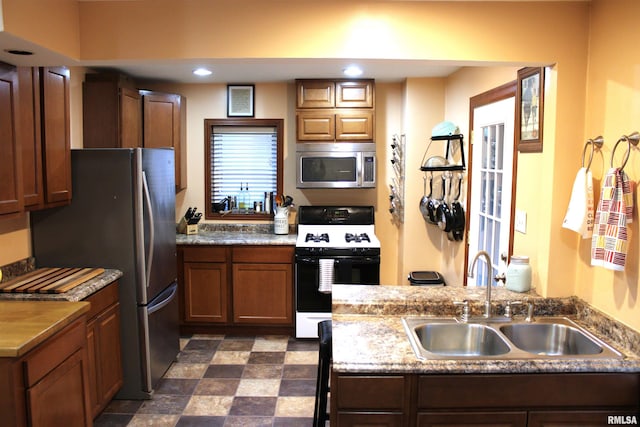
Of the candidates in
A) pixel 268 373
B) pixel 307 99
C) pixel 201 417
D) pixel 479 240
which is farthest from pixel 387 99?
pixel 201 417

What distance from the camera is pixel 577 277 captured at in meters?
2.40

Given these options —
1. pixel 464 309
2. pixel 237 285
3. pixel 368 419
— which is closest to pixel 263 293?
pixel 237 285

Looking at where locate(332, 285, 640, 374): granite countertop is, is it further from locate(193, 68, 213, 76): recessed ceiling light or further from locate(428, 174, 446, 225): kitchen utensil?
locate(193, 68, 213, 76): recessed ceiling light

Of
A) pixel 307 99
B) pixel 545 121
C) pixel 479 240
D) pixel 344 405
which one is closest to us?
pixel 344 405

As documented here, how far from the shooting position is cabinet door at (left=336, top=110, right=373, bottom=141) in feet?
14.1

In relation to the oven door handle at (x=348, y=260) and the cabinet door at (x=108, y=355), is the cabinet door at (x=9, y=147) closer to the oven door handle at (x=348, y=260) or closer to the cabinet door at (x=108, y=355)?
the cabinet door at (x=108, y=355)

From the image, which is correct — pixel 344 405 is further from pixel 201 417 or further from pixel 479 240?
pixel 479 240

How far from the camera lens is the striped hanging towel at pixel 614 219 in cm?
196

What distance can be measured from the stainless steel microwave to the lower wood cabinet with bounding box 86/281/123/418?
75.4 inches

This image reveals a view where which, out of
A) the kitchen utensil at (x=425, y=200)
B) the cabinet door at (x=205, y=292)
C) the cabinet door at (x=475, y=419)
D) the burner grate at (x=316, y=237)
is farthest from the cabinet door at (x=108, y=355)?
the kitchen utensil at (x=425, y=200)

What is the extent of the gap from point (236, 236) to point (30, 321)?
237cm

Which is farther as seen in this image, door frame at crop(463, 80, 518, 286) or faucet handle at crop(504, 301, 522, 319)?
door frame at crop(463, 80, 518, 286)

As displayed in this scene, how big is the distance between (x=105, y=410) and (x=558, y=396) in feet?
8.49

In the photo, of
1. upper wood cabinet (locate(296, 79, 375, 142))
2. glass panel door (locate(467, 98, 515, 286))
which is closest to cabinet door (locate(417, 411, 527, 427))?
glass panel door (locate(467, 98, 515, 286))
